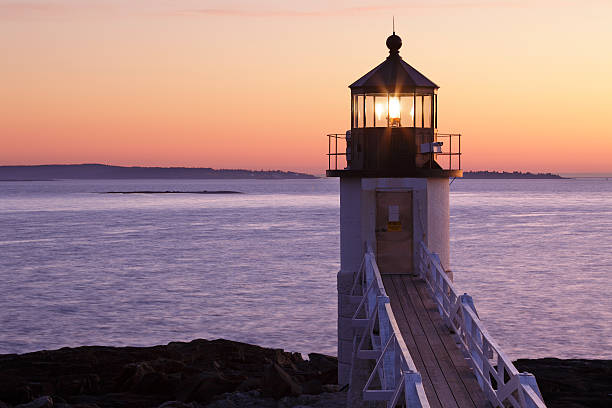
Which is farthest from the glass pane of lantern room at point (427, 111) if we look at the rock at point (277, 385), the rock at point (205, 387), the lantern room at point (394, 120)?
the rock at point (205, 387)

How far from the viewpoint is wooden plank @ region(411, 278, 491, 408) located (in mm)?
11000

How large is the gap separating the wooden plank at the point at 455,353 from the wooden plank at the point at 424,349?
0.86 feet

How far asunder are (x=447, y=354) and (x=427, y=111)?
24.6 feet

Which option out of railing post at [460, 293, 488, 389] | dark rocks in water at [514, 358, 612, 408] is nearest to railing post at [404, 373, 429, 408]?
railing post at [460, 293, 488, 389]

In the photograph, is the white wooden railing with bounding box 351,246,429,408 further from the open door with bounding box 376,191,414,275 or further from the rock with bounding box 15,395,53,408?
the rock with bounding box 15,395,53,408

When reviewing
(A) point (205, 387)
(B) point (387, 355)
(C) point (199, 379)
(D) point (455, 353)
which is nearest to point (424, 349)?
(D) point (455, 353)

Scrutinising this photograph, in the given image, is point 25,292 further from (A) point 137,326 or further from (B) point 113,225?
(B) point 113,225

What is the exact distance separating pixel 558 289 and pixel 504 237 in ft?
111

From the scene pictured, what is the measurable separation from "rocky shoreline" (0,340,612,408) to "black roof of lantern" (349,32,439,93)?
7041 millimetres

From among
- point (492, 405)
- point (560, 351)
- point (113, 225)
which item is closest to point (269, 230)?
point (113, 225)

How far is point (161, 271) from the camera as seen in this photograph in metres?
54.9

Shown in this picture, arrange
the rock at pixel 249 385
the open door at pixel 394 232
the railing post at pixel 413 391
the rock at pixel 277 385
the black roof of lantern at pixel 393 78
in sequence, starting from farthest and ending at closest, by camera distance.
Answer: the rock at pixel 249 385, the black roof of lantern at pixel 393 78, the rock at pixel 277 385, the open door at pixel 394 232, the railing post at pixel 413 391

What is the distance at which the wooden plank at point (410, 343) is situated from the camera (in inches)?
431

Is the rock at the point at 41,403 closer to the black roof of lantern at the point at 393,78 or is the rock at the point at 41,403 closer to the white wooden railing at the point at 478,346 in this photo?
the white wooden railing at the point at 478,346
